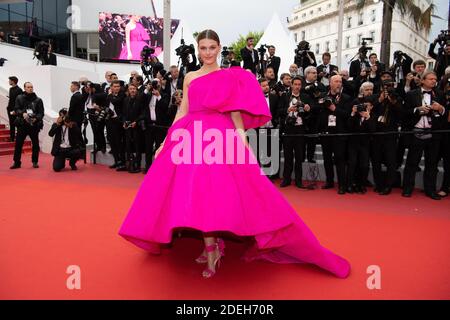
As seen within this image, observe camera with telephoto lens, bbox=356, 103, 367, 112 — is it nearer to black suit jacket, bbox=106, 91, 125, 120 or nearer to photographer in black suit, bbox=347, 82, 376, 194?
photographer in black suit, bbox=347, 82, 376, 194

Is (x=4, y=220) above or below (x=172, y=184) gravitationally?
below

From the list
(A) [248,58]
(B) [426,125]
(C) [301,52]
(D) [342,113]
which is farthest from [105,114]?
(B) [426,125]

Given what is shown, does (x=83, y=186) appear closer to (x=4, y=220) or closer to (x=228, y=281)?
(x=4, y=220)

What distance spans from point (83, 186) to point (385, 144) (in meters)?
4.95

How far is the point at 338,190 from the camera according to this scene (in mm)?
6047

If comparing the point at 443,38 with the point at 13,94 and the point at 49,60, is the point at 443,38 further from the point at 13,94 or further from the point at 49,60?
the point at 49,60

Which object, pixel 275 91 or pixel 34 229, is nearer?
pixel 34 229

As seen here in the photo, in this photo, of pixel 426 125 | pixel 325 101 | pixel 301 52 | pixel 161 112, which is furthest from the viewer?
pixel 301 52

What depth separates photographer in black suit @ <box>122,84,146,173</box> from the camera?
759 cm

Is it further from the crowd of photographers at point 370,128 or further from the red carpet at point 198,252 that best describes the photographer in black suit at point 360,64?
the red carpet at point 198,252

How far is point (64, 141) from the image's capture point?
811 cm

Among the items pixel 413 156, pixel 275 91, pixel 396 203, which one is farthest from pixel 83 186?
pixel 413 156

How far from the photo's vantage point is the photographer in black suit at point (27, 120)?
8000mm

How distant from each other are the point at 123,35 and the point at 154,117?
795 inches
